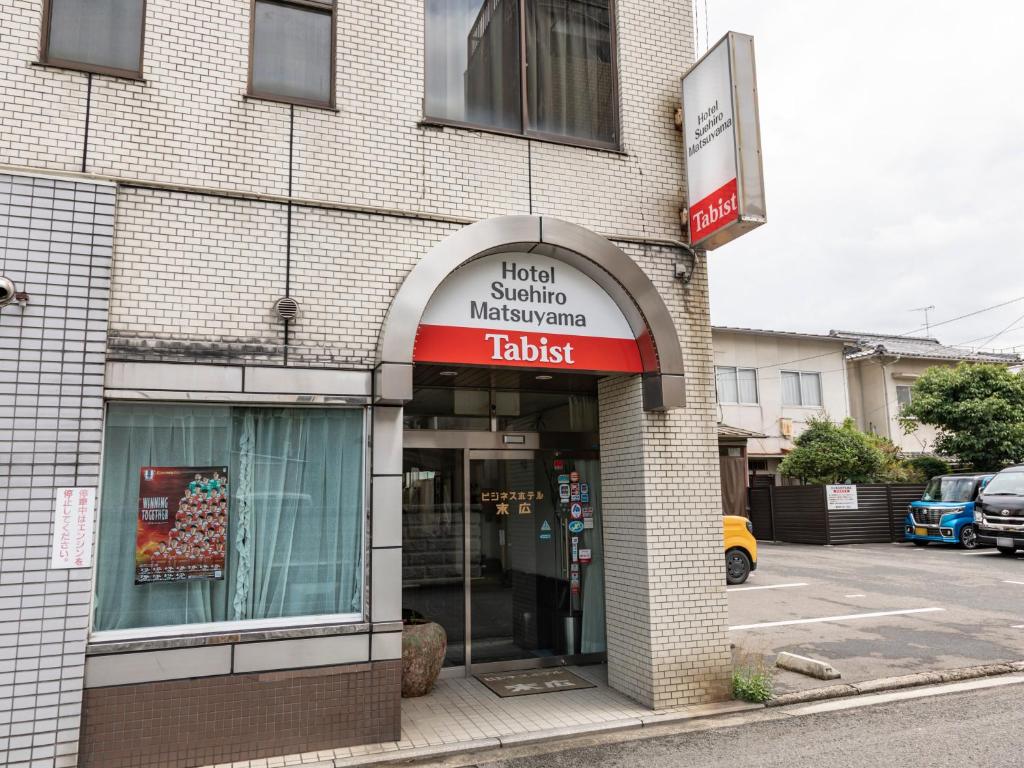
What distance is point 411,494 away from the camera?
27.1ft

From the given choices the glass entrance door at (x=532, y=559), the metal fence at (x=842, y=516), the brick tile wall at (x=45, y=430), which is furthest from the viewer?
the metal fence at (x=842, y=516)

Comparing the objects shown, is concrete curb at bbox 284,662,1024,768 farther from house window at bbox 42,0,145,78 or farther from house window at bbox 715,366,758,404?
house window at bbox 715,366,758,404

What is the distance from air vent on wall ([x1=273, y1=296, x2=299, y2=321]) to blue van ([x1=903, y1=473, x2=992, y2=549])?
2069 cm

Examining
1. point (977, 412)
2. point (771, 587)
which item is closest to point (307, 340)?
point (771, 587)

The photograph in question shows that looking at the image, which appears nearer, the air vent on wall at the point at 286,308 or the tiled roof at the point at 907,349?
the air vent on wall at the point at 286,308

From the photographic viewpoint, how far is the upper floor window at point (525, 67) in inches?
295

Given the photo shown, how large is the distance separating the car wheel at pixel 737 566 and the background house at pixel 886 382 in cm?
1875

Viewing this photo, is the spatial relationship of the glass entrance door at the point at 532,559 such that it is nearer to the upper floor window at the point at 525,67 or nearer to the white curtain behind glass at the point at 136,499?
the white curtain behind glass at the point at 136,499

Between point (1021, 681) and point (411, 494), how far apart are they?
6.87 m

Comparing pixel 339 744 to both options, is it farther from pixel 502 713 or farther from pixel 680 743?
pixel 680 743

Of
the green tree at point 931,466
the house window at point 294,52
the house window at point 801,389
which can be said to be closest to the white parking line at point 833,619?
the house window at point 294,52

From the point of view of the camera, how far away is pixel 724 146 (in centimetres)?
716

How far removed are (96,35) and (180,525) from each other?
418 cm

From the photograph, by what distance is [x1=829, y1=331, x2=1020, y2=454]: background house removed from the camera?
31.0m
